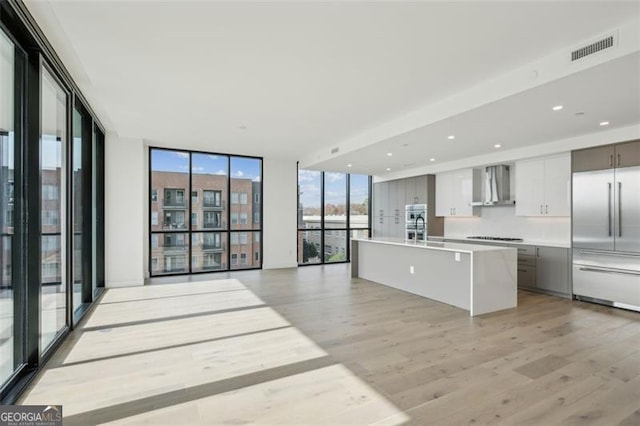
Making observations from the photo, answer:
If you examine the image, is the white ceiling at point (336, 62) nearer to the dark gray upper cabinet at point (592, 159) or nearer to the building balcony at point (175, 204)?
the dark gray upper cabinet at point (592, 159)

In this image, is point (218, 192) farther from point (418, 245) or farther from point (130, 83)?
point (418, 245)

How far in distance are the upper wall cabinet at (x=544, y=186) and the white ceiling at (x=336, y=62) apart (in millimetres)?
645

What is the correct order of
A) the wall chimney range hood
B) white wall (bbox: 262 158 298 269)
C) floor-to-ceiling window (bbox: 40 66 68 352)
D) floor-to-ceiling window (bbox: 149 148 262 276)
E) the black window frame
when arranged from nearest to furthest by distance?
1. floor-to-ceiling window (bbox: 40 66 68 352)
2. the wall chimney range hood
3. floor-to-ceiling window (bbox: 149 148 262 276)
4. white wall (bbox: 262 158 298 269)
5. the black window frame

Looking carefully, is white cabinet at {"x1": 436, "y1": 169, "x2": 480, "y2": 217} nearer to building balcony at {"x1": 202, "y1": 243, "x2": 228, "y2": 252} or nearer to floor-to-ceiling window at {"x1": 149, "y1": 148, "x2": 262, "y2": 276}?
floor-to-ceiling window at {"x1": 149, "y1": 148, "x2": 262, "y2": 276}

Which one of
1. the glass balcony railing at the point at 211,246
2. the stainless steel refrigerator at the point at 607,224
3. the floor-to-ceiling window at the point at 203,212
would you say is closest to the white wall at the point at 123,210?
the floor-to-ceiling window at the point at 203,212

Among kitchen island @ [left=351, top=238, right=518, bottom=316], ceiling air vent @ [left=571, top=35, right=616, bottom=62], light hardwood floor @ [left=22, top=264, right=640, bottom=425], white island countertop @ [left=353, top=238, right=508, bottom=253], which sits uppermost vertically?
ceiling air vent @ [left=571, top=35, right=616, bottom=62]

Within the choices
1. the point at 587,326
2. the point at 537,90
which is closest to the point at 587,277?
the point at 587,326

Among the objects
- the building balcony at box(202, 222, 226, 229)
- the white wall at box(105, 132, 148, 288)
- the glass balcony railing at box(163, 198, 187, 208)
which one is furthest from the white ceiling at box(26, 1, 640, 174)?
the building balcony at box(202, 222, 226, 229)

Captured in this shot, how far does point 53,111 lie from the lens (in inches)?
128

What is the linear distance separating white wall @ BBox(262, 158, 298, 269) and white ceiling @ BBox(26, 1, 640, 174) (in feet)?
10.1

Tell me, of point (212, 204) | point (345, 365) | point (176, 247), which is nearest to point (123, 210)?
point (176, 247)

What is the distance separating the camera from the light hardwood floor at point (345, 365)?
2143 millimetres

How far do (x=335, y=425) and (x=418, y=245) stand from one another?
368 cm

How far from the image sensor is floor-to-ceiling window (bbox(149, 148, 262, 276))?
7.18 metres
